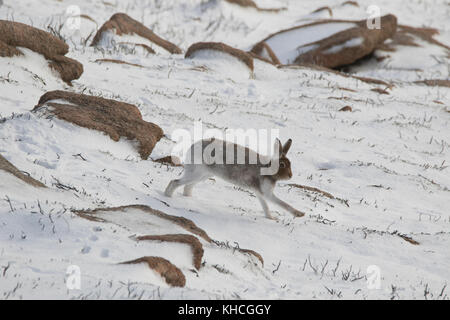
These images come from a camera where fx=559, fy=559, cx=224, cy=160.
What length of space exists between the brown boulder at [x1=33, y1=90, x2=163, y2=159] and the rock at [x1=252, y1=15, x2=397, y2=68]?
45.3ft

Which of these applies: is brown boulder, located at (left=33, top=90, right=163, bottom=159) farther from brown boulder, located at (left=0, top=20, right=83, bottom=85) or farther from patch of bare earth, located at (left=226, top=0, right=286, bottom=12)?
patch of bare earth, located at (left=226, top=0, right=286, bottom=12)

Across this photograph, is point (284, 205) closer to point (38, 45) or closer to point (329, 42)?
point (38, 45)

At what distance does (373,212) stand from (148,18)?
20.6 metres

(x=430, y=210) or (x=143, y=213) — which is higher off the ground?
(x=143, y=213)

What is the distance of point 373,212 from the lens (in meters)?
9.81

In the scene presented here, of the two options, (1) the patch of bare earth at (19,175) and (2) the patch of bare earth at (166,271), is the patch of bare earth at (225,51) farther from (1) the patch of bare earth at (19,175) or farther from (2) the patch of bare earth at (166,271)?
(2) the patch of bare earth at (166,271)

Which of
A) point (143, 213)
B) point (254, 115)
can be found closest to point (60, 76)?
point (254, 115)

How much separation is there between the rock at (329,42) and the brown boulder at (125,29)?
13.7ft

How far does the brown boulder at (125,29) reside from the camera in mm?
19531

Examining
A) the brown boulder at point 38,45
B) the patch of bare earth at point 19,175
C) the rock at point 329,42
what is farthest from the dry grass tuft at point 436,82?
the patch of bare earth at point 19,175

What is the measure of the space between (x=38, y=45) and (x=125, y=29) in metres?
7.50

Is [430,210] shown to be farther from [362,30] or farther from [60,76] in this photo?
[362,30]

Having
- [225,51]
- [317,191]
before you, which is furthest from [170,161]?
[225,51]

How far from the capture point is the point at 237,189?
9.39m
